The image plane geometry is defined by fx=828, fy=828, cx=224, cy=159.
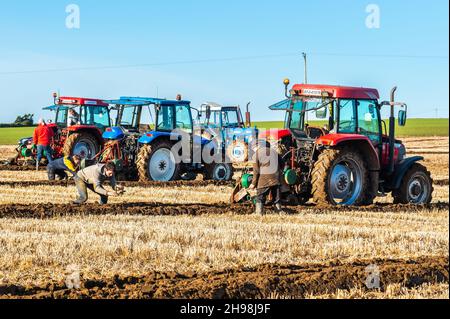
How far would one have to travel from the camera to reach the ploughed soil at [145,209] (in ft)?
40.7

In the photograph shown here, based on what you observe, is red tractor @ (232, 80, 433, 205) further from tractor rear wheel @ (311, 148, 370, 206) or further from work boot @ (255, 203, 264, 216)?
work boot @ (255, 203, 264, 216)

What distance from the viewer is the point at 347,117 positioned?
13.8m

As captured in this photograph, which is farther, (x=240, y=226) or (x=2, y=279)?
(x=240, y=226)

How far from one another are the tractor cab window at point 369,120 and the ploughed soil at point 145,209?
49.0 inches

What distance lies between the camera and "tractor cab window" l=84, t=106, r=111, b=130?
76.0 feet

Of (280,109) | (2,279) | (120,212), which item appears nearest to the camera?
(2,279)

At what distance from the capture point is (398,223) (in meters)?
11.9

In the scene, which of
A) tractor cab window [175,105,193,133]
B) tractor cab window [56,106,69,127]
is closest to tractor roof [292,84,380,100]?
tractor cab window [175,105,193,133]

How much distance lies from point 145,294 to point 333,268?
6.53 feet

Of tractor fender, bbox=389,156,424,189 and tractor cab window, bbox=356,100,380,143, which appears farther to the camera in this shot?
tractor fender, bbox=389,156,424,189

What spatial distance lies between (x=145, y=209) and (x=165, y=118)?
6148 millimetres

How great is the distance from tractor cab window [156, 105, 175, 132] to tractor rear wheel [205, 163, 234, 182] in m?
1.71
